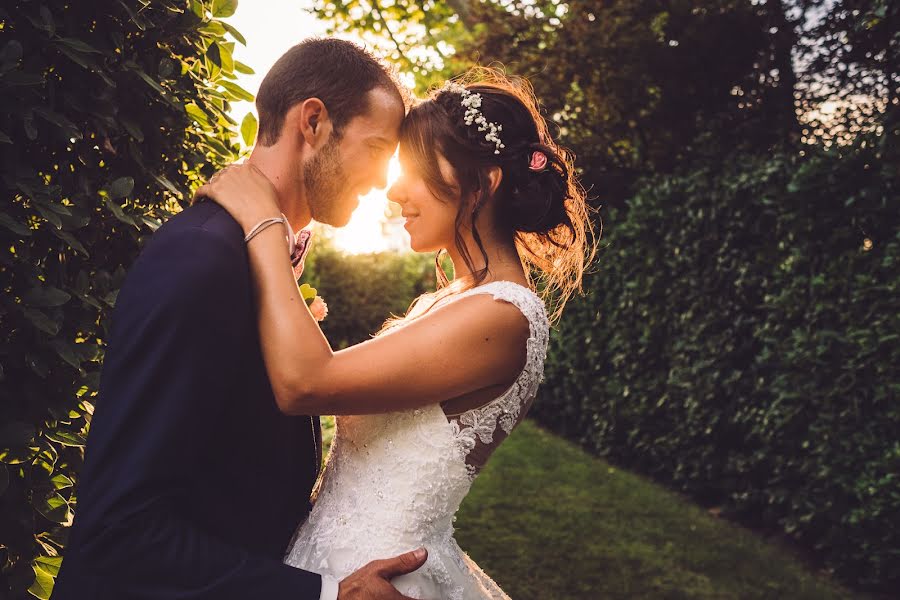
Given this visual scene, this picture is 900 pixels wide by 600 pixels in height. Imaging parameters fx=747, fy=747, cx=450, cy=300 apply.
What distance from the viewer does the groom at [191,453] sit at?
60.1 inches

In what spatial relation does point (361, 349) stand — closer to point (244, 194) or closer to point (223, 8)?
point (244, 194)

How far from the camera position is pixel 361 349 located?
197cm

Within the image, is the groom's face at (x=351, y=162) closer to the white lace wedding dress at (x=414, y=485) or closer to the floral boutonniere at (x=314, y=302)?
the floral boutonniere at (x=314, y=302)

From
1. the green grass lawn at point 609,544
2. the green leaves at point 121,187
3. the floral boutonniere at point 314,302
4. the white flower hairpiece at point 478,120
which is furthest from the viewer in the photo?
the green grass lawn at point 609,544

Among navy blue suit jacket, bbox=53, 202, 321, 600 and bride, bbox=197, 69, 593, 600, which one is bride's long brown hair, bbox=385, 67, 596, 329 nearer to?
bride, bbox=197, 69, 593, 600

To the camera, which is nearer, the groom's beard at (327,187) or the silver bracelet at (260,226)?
the silver bracelet at (260,226)

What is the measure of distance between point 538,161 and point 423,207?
43 centimetres

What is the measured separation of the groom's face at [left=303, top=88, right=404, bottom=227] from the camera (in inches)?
87.6

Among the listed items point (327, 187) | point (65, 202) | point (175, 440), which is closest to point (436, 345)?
point (327, 187)

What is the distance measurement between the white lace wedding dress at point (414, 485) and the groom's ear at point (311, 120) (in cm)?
63

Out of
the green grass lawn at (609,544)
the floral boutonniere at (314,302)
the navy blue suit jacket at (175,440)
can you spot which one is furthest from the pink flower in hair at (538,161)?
the green grass lawn at (609,544)

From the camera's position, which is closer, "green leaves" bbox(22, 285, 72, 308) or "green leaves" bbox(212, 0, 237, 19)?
"green leaves" bbox(22, 285, 72, 308)

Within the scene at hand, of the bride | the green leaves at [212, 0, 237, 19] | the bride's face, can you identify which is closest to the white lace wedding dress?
the bride

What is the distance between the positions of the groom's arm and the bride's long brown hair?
1.05 meters
